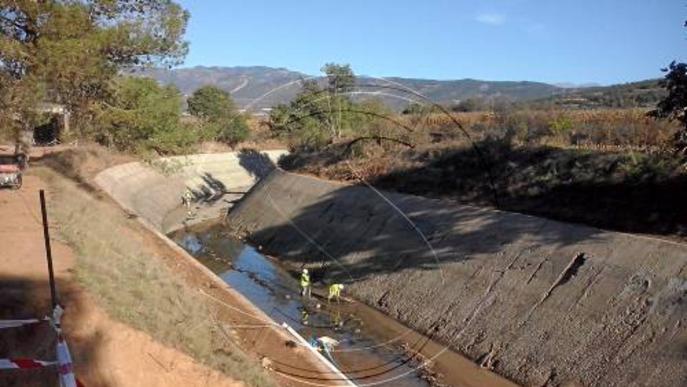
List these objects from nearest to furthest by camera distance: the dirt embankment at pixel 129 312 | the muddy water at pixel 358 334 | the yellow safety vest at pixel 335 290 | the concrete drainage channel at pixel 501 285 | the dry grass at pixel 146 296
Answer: the dirt embankment at pixel 129 312, the dry grass at pixel 146 296, the concrete drainage channel at pixel 501 285, the muddy water at pixel 358 334, the yellow safety vest at pixel 335 290

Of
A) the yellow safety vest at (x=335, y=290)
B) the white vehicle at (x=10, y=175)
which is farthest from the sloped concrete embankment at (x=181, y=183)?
the yellow safety vest at (x=335, y=290)

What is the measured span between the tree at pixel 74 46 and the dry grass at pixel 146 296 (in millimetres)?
11610

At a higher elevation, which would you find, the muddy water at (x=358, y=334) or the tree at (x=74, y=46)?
the tree at (x=74, y=46)

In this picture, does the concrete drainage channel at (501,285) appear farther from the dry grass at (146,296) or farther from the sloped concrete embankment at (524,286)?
the dry grass at (146,296)

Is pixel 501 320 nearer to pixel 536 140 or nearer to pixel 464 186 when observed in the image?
pixel 464 186

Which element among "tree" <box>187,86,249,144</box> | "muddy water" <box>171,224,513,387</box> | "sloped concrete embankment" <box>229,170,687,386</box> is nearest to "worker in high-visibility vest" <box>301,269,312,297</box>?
"muddy water" <box>171,224,513,387</box>

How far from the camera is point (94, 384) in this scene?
11055 mm

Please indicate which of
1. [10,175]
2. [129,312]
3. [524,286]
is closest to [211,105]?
[10,175]

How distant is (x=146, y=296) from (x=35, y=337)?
4.36 meters

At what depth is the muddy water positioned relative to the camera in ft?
64.2

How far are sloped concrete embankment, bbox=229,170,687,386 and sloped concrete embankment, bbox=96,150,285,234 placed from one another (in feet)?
55.1

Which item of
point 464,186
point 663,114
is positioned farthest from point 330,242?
point 663,114

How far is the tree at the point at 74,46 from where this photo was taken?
109 ft

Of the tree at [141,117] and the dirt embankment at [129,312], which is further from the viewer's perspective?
the tree at [141,117]
